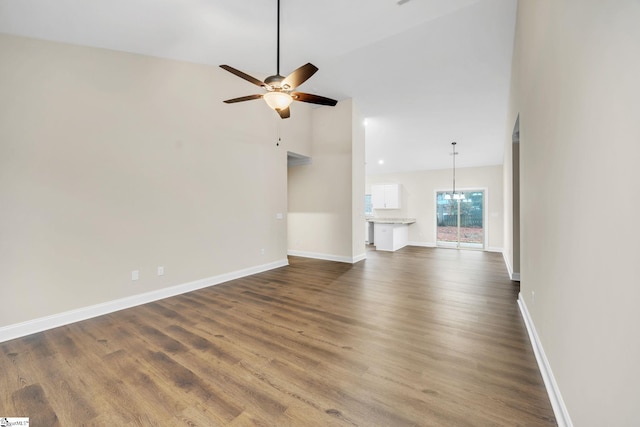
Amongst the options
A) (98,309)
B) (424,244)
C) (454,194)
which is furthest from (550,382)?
(424,244)

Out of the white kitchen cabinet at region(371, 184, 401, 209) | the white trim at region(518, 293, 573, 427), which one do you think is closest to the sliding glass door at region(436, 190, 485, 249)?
the white kitchen cabinet at region(371, 184, 401, 209)

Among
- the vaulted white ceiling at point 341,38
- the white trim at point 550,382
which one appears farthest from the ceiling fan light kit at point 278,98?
the white trim at point 550,382

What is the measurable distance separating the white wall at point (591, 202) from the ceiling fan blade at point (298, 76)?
6.02 ft

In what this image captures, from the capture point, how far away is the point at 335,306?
10.6 feet

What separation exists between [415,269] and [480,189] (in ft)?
16.3

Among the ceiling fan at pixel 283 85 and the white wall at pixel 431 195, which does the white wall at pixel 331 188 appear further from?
the white wall at pixel 431 195

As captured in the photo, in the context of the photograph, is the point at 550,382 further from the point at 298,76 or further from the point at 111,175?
the point at 111,175

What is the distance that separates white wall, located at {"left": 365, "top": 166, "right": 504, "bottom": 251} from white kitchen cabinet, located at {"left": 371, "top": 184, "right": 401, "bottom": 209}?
0.37 m

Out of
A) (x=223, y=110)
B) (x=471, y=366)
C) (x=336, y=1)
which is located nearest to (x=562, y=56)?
(x=471, y=366)

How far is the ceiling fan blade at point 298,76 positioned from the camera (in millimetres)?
2553

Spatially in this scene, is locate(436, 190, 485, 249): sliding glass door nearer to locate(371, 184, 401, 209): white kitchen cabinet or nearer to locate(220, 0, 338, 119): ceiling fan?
locate(371, 184, 401, 209): white kitchen cabinet

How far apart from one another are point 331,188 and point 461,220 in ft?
18.0

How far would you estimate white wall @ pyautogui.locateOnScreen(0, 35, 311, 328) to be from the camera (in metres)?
2.56

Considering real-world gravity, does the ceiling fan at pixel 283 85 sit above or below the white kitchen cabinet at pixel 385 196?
above
